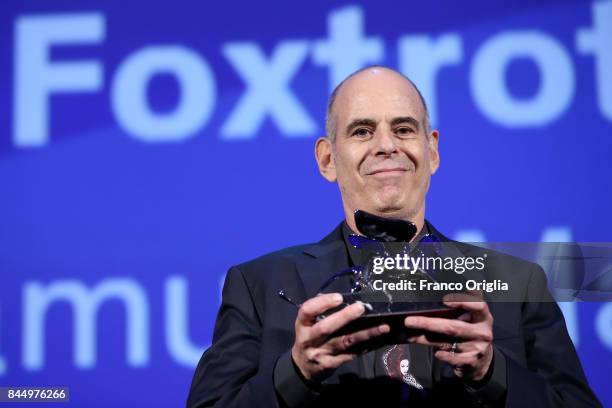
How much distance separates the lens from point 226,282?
80.9 inches

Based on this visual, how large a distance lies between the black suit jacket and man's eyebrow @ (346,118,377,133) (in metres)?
0.30

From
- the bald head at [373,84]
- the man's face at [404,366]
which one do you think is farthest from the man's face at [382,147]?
the man's face at [404,366]

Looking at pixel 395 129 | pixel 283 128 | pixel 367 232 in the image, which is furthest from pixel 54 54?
pixel 367 232

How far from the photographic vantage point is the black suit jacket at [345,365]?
166 cm

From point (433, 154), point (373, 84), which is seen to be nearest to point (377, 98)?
point (373, 84)

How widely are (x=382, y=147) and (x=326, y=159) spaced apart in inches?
10.1

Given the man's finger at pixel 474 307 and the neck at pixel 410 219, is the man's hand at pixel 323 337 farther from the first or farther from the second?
the neck at pixel 410 219

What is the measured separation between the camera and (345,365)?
5.95 ft

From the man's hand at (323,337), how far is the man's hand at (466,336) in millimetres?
74

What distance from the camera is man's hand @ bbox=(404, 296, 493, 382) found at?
145cm

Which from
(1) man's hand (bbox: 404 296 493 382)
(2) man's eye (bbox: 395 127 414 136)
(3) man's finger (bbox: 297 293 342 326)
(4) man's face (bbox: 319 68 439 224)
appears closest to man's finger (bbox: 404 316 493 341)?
(1) man's hand (bbox: 404 296 493 382)

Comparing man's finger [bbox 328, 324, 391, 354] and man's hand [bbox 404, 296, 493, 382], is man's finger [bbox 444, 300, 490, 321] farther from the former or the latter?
man's finger [bbox 328, 324, 391, 354]

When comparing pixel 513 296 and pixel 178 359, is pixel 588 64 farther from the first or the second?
pixel 178 359

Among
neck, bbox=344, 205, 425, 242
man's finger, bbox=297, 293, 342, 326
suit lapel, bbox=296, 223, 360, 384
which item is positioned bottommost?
man's finger, bbox=297, 293, 342, 326
